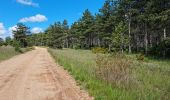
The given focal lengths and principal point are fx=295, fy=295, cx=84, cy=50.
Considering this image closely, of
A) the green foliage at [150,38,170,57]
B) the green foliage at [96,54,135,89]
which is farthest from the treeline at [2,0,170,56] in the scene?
the green foliage at [96,54,135,89]

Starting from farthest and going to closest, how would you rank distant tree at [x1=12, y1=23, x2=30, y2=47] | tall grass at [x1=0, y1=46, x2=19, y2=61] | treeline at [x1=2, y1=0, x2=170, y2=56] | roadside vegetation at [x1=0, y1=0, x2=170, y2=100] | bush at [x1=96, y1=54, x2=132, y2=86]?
1. distant tree at [x1=12, y1=23, x2=30, y2=47]
2. tall grass at [x1=0, y1=46, x2=19, y2=61]
3. treeline at [x1=2, y1=0, x2=170, y2=56]
4. bush at [x1=96, y1=54, x2=132, y2=86]
5. roadside vegetation at [x1=0, y1=0, x2=170, y2=100]

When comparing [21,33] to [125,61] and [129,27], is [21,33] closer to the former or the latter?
[129,27]

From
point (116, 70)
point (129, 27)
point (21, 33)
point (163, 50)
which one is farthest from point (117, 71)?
point (21, 33)

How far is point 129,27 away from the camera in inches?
2094

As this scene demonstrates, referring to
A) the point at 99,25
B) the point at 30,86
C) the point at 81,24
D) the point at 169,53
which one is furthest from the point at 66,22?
the point at 30,86

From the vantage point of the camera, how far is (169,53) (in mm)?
38344

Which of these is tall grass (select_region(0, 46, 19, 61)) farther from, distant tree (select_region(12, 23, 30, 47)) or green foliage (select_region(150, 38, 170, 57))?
distant tree (select_region(12, 23, 30, 47))

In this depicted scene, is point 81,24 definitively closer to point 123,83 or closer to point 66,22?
point 66,22

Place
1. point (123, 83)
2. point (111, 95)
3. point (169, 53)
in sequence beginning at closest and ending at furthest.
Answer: point (111, 95), point (123, 83), point (169, 53)

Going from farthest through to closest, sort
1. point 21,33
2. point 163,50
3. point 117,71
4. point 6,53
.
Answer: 1. point 21,33
2. point 6,53
3. point 163,50
4. point 117,71

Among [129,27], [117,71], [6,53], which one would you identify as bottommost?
[6,53]

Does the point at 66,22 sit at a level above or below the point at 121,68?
above

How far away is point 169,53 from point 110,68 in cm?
2732

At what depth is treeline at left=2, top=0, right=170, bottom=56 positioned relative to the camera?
3388cm
